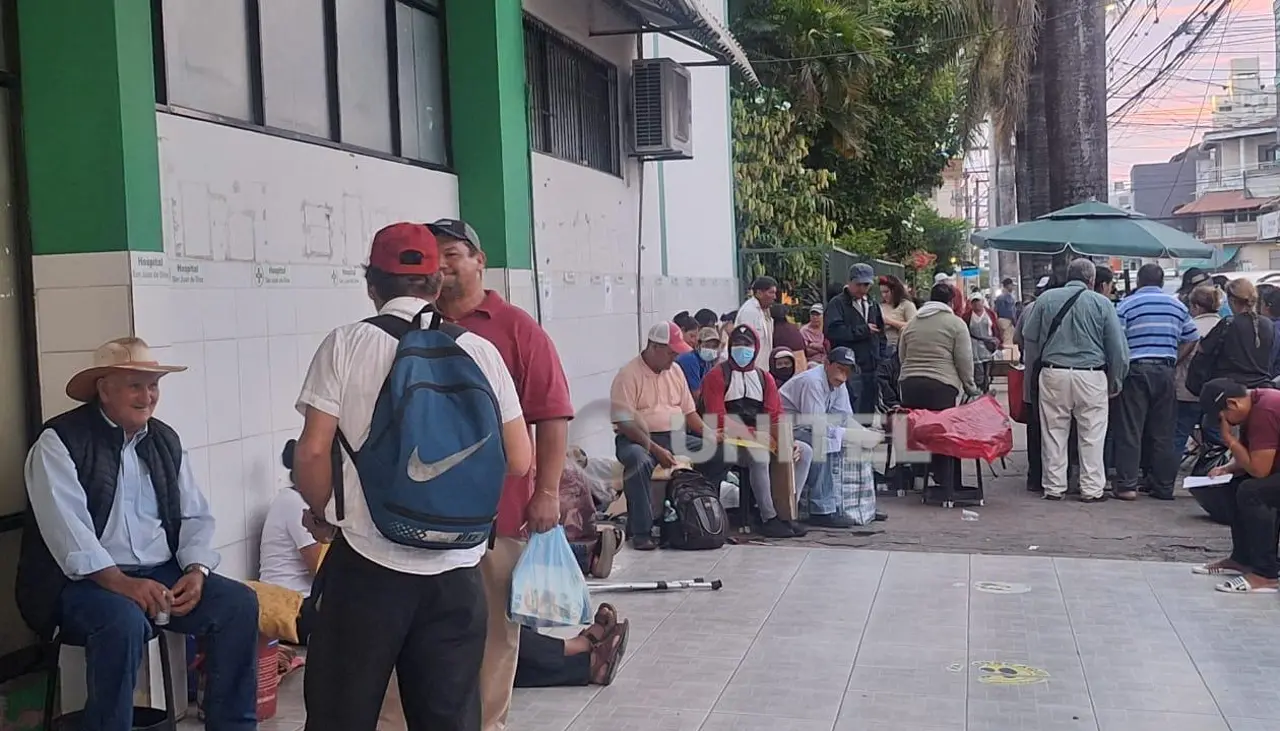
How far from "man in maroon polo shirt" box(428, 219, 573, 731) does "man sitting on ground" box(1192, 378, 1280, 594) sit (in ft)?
14.8

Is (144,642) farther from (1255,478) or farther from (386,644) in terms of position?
(1255,478)

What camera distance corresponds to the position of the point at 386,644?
317 centimetres

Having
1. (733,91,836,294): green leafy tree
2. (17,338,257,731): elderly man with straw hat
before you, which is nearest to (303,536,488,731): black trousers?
(17,338,257,731): elderly man with straw hat

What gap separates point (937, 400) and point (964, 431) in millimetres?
501

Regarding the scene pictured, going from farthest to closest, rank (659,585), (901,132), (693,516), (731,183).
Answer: (901,132), (731,183), (693,516), (659,585)

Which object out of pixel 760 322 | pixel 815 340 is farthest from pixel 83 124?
pixel 815 340

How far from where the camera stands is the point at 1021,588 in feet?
23.5

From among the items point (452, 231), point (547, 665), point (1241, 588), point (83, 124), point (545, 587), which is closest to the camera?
point (452, 231)

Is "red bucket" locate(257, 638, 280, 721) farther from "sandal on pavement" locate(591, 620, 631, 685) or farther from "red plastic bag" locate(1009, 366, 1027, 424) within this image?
"red plastic bag" locate(1009, 366, 1027, 424)

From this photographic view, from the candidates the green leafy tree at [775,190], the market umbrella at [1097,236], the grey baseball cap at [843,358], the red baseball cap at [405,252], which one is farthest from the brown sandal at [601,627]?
the green leafy tree at [775,190]

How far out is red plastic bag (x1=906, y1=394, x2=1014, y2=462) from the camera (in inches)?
376

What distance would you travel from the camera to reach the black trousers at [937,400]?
991cm

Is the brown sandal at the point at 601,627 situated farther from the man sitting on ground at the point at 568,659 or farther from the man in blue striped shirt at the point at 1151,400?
the man in blue striped shirt at the point at 1151,400

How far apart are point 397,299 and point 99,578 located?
1.79 meters
